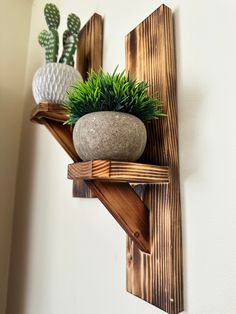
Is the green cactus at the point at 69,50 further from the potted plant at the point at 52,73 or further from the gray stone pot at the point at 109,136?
the gray stone pot at the point at 109,136

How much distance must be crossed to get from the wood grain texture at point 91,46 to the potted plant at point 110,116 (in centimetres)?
31

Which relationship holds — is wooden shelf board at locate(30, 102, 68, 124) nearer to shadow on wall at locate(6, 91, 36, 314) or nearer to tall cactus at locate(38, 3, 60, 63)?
tall cactus at locate(38, 3, 60, 63)

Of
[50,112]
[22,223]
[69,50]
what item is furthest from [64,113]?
[22,223]

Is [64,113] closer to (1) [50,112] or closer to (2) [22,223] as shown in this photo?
(1) [50,112]

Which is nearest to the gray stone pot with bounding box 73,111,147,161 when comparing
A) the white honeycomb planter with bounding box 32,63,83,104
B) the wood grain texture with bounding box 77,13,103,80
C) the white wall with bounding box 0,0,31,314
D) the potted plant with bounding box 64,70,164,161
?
the potted plant with bounding box 64,70,164,161

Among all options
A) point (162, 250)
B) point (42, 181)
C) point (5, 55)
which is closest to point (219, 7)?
point (162, 250)

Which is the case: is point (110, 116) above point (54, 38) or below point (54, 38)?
below

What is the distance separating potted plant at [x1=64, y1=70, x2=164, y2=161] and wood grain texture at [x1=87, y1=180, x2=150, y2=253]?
0.24 ft

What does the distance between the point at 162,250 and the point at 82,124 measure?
248 millimetres

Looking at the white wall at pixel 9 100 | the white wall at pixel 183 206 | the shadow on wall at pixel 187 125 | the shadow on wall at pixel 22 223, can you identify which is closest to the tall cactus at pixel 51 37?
the white wall at pixel 183 206

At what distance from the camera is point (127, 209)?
440 mm

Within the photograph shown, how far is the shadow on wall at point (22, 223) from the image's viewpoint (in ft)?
3.23

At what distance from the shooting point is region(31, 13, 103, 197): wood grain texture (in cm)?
58

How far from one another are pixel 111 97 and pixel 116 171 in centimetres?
12
